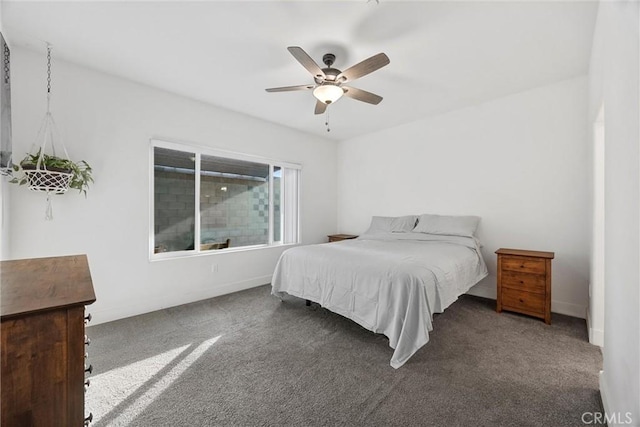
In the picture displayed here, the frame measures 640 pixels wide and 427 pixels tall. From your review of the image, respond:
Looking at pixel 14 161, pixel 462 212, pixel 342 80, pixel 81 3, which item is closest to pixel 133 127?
pixel 14 161

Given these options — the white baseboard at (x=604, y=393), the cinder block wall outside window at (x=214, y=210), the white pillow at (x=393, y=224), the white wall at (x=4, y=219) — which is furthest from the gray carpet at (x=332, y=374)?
the white pillow at (x=393, y=224)

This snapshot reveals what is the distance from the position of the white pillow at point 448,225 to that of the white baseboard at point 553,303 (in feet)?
2.25

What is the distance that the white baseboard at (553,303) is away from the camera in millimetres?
2818

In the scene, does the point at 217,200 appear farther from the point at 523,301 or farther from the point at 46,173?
the point at 523,301

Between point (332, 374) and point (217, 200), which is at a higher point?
point (217, 200)

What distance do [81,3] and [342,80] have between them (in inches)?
77.3

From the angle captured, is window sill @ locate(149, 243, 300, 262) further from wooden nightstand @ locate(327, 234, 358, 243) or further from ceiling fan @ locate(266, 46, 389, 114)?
ceiling fan @ locate(266, 46, 389, 114)

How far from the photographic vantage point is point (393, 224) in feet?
13.6

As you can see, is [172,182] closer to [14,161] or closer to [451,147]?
[14,161]

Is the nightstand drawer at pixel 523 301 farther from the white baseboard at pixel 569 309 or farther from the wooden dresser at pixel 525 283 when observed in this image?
the white baseboard at pixel 569 309

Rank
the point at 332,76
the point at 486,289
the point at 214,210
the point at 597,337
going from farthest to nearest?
the point at 214,210 → the point at 486,289 → the point at 332,76 → the point at 597,337

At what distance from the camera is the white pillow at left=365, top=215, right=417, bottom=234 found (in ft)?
13.1

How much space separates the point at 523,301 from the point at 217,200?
3934 mm

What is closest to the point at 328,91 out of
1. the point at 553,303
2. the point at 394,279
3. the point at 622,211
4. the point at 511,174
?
the point at 394,279
